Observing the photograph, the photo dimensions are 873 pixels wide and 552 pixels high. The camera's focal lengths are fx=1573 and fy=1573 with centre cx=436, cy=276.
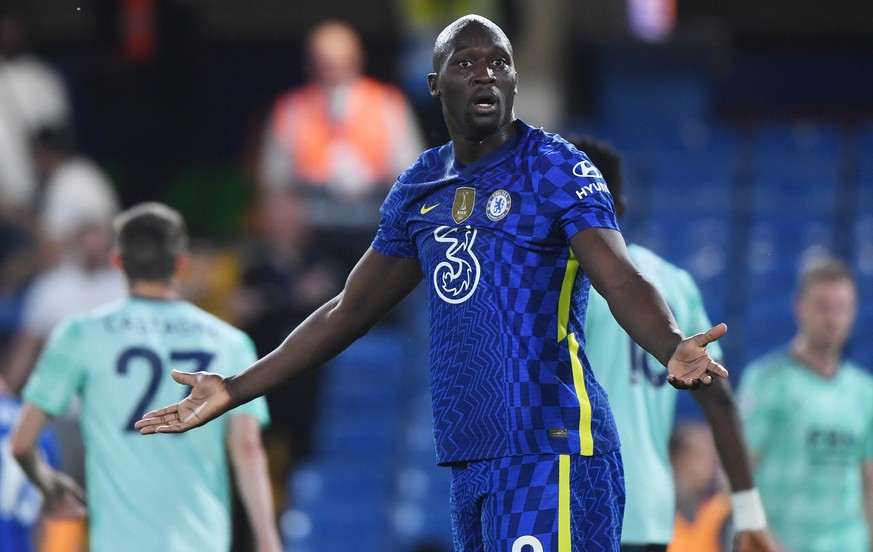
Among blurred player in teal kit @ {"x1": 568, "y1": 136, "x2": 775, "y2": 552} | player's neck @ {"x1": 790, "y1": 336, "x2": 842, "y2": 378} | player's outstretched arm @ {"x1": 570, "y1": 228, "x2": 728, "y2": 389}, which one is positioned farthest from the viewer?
player's neck @ {"x1": 790, "y1": 336, "x2": 842, "y2": 378}

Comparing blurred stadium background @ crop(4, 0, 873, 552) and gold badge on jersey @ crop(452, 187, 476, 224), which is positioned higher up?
blurred stadium background @ crop(4, 0, 873, 552)

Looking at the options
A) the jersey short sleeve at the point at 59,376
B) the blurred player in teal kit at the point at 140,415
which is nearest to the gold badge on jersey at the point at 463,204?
the blurred player in teal kit at the point at 140,415

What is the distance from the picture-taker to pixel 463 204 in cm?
427

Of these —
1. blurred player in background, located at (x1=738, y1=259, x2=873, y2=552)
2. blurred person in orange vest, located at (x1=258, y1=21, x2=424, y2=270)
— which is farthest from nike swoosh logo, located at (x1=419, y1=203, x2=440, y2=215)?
blurred person in orange vest, located at (x1=258, y1=21, x2=424, y2=270)

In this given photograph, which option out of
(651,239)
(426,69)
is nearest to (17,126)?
(426,69)

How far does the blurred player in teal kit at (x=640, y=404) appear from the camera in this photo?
18.4 feet

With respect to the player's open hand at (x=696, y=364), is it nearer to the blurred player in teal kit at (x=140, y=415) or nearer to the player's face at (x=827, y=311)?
the blurred player in teal kit at (x=140, y=415)

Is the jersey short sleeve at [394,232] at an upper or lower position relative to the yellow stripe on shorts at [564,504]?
upper

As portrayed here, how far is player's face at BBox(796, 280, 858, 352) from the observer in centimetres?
752

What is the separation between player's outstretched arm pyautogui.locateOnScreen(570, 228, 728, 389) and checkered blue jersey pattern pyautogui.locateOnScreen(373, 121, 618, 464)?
56 millimetres

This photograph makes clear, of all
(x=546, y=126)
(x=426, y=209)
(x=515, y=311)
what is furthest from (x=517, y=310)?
(x=546, y=126)

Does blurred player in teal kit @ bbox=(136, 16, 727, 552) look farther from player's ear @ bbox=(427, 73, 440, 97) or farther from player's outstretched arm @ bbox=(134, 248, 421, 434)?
player's outstretched arm @ bbox=(134, 248, 421, 434)

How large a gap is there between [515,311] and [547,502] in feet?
1.65

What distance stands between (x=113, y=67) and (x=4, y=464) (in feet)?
27.4
